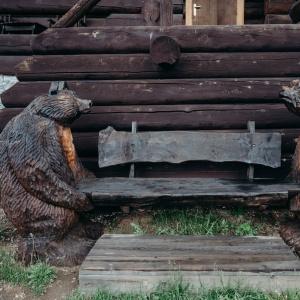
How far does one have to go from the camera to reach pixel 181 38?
16.6 ft

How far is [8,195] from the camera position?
3.99 meters

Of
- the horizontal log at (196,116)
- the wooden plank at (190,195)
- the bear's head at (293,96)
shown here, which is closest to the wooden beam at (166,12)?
the horizontal log at (196,116)

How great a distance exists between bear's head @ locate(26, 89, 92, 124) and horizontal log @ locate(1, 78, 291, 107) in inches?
31.2

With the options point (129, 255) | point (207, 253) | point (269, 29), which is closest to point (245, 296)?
point (207, 253)

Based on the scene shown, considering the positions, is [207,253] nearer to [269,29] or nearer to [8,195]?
[8,195]

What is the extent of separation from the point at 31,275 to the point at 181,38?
9.86ft

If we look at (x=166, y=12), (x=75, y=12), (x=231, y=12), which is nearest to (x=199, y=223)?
(x=166, y=12)

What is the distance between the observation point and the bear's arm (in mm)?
3906

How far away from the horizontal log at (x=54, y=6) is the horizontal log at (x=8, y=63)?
26.6 inches

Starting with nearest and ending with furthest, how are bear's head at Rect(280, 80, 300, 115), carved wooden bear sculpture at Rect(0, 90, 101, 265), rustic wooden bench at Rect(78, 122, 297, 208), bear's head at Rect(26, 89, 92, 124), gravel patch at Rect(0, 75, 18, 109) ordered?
1. carved wooden bear sculpture at Rect(0, 90, 101, 265)
2. bear's head at Rect(26, 89, 92, 124)
3. bear's head at Rect(280, 80, 300, 115)
4. rustic wooden bench at Rect(78, 122, 297, 208)
5. gravel patch at Rect(0, 75, 18, 109)

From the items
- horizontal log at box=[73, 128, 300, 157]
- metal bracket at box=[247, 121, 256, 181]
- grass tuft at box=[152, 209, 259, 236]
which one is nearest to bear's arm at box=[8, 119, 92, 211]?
grass tuft at box=[152, 209, 259, 236]

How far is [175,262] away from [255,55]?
9.01 ft

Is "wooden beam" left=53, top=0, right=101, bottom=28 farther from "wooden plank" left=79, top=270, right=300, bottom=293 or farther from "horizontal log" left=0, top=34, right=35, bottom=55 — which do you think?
"wooden plank" left=79, top=270, right=300, bottom=293

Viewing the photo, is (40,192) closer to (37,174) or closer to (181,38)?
(37,174)
